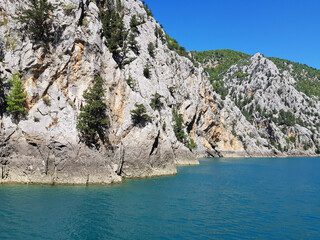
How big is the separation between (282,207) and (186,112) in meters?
79.0

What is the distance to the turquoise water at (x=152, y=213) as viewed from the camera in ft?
66.7

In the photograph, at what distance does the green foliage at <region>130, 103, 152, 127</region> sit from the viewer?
4919 cm

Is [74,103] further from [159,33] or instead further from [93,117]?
[159,33]

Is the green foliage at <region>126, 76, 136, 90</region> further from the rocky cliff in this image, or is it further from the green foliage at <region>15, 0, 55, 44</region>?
the green foliage at <region>15, 0, 55, 44</region>

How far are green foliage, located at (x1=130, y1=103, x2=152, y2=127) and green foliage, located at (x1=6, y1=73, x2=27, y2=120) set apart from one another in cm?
1866

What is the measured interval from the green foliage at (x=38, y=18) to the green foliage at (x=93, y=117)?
11.3 m

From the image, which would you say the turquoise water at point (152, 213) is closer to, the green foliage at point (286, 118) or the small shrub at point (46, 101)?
the small shrub at point (46, 101)

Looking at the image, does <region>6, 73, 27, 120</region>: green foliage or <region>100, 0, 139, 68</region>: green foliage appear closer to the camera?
<region>6, 73, 27, 120</region>: green foliage

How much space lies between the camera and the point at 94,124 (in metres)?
41.3

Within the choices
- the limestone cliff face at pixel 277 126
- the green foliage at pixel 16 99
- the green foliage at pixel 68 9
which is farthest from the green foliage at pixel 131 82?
the limestone cliff face at pixel 277 126

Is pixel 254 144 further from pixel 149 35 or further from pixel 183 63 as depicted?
pixel 149 35

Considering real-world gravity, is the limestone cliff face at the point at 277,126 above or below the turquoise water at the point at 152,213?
above

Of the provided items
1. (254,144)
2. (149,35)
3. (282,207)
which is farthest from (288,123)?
(282,207)

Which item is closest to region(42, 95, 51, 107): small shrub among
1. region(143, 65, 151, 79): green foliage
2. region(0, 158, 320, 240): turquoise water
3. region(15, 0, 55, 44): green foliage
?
region(15, 0, 55, 44): green foliage
